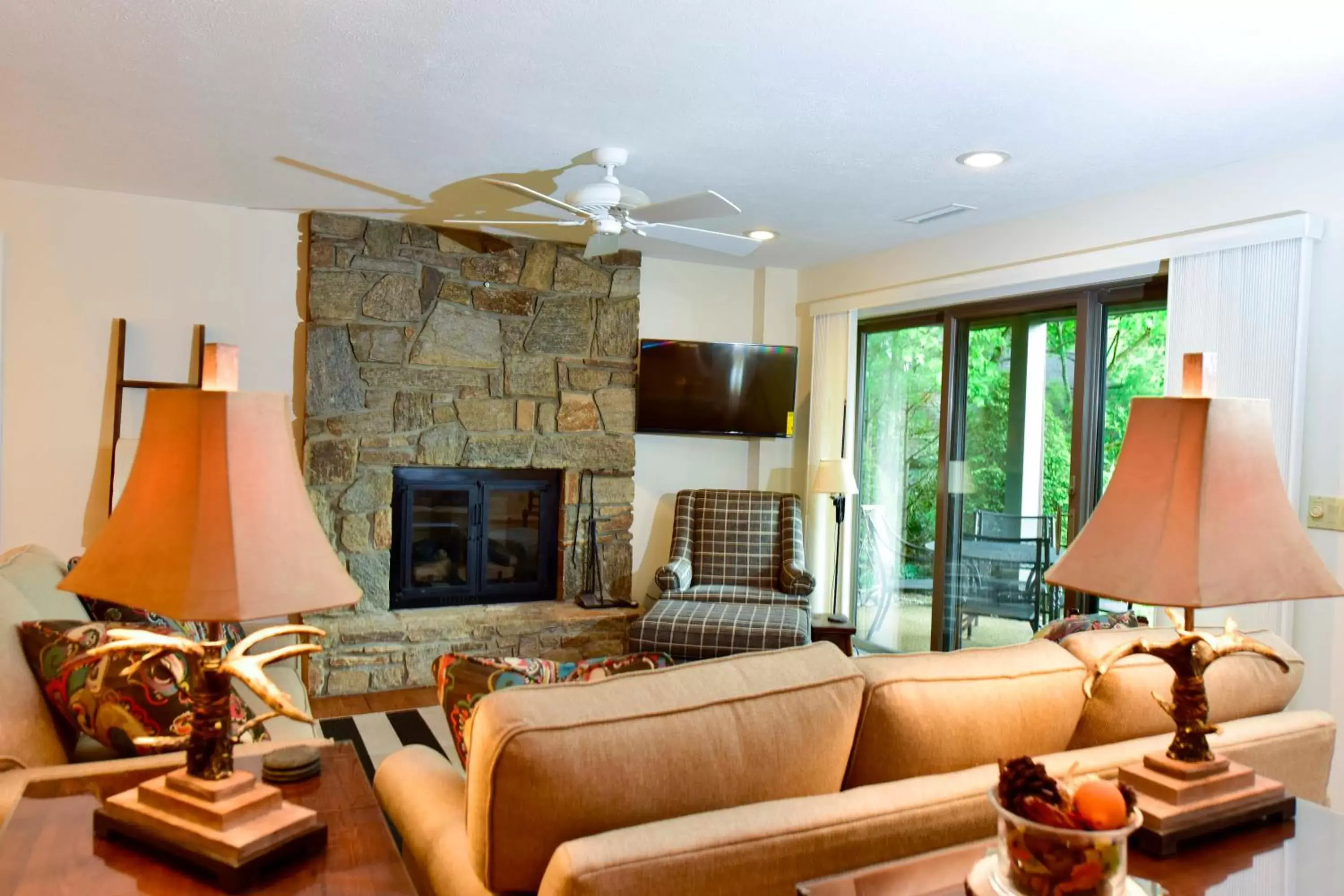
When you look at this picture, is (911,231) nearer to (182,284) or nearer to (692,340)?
(692,340)

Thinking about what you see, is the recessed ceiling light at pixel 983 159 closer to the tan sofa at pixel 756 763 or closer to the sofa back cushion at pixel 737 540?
the tan sofa at pixel 756 763

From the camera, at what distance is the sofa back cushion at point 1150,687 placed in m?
1.71

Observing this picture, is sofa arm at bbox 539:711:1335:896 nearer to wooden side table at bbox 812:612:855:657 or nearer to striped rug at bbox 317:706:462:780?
striped rug at bbox 317:706:462:780

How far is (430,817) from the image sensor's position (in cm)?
155

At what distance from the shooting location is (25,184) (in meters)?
4.12

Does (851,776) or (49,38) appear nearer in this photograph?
(851,776)

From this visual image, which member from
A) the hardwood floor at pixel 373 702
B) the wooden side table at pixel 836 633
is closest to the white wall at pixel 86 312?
the hardwood floor at pixel 373 702

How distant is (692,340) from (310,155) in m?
2.67

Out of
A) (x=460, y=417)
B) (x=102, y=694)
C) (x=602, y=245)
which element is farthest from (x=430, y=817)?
(x=460, y=417)

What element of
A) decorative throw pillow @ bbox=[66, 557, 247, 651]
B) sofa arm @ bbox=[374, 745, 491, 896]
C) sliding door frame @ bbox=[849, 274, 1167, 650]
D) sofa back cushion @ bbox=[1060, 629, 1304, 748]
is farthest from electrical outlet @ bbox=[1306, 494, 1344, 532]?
decorative throw pillow @ bbox=[66, 557, 247, 651]

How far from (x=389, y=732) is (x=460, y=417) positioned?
1.73 m

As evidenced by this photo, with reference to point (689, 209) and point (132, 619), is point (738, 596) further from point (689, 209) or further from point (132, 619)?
point (132, 619)

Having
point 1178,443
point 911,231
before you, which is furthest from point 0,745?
point 911,231

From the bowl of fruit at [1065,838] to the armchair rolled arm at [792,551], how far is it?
3977 millimetres
